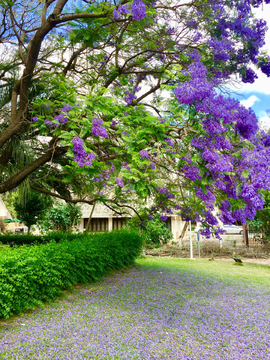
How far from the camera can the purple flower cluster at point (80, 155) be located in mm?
4387

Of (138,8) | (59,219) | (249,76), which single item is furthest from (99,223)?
(138,8)

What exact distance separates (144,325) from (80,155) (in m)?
2.80

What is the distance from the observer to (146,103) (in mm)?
7363

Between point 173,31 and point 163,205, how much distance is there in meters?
4.22

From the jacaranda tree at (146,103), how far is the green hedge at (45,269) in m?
1.42

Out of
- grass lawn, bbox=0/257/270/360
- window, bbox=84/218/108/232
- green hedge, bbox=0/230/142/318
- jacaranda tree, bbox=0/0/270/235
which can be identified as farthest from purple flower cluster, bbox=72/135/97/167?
window, bbox=84/218/108/232

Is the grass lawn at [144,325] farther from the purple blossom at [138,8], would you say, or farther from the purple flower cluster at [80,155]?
the purple blossom at [138,8]

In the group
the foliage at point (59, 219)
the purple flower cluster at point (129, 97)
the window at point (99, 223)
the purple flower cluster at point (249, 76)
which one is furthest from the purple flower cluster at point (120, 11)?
the window at point (99, 223)

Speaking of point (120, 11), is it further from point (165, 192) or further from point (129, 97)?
point (165, 192)

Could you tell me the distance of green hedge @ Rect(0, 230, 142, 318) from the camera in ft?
15.5

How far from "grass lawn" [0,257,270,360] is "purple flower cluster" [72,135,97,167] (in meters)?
2.45

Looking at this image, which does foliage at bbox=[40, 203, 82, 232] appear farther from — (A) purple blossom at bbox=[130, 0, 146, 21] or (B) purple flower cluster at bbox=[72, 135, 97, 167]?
(A) purple blossom at bbox=[130, 0, 146, 21]

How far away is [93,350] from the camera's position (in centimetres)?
389

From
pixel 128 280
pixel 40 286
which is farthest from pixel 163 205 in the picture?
pixel 40 286
